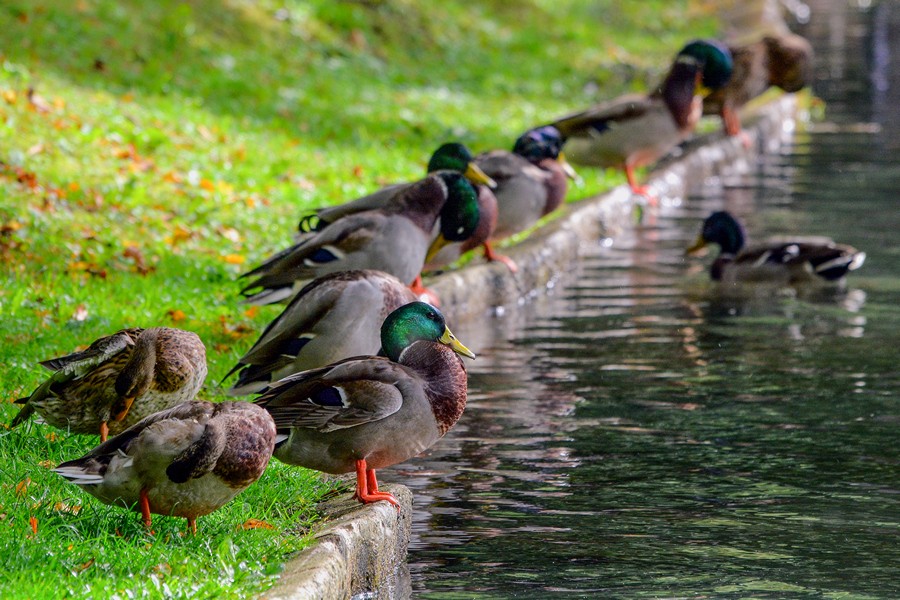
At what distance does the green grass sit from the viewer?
507 centimetres

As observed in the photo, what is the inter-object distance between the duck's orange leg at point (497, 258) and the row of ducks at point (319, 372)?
16 millimetres

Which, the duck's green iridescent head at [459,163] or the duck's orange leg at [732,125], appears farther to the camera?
the duck's orange leg at [732,125]

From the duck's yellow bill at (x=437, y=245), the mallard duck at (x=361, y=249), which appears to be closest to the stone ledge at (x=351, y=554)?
the mallard duck at (x=361, y=249)

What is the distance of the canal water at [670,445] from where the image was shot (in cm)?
546

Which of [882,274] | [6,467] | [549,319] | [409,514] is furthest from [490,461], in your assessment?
[882,274]

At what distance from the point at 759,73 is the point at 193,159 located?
7556mm

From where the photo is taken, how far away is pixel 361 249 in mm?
7922

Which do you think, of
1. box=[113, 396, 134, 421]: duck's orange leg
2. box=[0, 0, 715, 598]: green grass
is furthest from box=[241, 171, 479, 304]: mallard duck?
box=[113, 396, 134, 421]: duck's orange leg

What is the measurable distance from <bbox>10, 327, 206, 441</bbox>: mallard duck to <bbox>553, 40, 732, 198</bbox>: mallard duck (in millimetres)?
7871

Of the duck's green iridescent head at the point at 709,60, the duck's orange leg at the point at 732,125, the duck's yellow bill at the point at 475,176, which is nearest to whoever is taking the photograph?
the duck's yellow bill at the point at 475,176

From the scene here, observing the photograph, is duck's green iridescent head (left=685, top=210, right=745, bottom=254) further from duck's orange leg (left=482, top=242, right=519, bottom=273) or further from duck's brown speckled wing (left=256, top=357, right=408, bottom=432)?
duck's brown speckled wing (left=256, top=357, right=408, bottom=432)

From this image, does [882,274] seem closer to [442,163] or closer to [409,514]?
[442,163]

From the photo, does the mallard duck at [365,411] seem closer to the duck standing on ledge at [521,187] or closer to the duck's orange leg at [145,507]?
the duck's orange leg at [145,507]

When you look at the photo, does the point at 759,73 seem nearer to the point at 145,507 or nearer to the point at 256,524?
the point at 256,524
